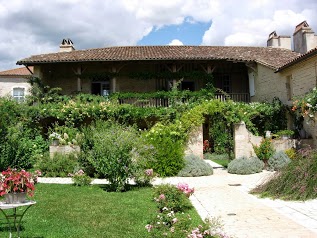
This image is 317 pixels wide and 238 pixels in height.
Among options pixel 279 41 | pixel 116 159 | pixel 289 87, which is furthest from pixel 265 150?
pixel 279 41

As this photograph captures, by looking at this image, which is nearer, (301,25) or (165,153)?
(165,153)

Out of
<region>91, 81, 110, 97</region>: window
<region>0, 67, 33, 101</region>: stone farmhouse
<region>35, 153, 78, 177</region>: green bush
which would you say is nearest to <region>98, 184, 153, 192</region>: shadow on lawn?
<region>35, 153, 78, 177</region>: green bush

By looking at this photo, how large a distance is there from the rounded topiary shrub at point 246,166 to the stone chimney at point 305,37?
10983 mm

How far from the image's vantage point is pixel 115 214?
6.93 meters

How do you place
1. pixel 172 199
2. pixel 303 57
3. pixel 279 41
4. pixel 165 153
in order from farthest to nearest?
pixel 279 41 → pixel 303 57 → pixel 165 153 → pixel 172 199

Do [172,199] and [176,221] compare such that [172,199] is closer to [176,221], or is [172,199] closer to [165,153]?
[176,221]

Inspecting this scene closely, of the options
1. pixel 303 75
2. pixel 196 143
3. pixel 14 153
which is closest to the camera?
pixel 14 153

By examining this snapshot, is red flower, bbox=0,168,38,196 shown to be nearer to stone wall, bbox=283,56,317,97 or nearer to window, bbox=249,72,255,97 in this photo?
stone wall, bbox=283,56,317,97

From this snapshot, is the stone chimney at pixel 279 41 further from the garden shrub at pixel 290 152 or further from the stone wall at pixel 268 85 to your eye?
the garden shrub at pixel 290 152

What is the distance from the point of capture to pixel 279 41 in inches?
988

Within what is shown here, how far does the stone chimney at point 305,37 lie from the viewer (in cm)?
2122

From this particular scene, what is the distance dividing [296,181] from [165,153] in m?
5.60

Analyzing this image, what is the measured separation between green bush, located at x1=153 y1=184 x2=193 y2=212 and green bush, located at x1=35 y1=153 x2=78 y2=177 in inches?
261

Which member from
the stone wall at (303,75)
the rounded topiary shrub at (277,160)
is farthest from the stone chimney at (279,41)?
the rounded topiary shrub at (277,160)
